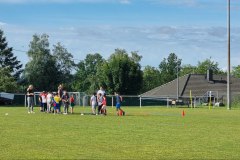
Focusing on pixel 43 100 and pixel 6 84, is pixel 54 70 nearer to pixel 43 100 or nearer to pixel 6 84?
pixel 6 84

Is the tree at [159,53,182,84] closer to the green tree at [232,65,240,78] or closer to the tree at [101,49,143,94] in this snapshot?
the green tree at [232,65,240,78]

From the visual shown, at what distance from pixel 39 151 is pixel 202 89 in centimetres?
7915

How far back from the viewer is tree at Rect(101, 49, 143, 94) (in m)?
97.2

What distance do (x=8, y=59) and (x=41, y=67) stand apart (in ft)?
31.2

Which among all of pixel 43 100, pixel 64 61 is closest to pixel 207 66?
pixel 64 61

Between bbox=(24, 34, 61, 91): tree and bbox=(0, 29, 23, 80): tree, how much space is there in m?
4.64

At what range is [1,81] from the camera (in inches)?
3337

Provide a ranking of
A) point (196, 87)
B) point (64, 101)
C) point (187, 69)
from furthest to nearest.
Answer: point (187, 69) < point (196, 87) < point (64, 101)

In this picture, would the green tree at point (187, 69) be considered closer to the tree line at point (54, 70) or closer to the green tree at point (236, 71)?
A: the green tree at point (236, 71)

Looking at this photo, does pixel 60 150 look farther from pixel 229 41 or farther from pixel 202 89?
pixel 202 89

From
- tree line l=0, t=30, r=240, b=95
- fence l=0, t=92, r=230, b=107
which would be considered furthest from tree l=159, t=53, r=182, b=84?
fence l=0, t=92, r=230, b=107

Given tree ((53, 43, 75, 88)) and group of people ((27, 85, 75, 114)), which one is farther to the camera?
tree ((53, 43, 75, 88))

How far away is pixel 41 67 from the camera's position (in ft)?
342

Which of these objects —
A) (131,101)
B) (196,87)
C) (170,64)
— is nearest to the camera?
(131,101)
